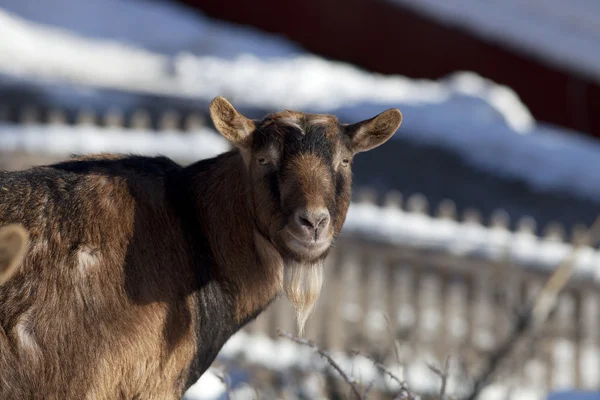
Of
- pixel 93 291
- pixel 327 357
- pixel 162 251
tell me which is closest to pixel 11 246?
pixel 93 291

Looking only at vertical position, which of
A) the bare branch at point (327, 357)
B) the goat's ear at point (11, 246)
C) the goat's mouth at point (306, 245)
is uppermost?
the goat's ear at point (11, 246)

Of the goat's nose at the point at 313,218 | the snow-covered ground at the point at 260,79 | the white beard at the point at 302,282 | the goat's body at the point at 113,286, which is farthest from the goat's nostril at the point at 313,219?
the snow-covered ground at the point at 260,79

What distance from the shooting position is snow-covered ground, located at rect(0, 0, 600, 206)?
16281 millimetres

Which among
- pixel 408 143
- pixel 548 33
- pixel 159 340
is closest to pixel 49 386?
pixel 159 340

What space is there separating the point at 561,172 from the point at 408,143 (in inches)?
95.4

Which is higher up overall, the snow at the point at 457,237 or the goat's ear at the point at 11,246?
the goat's ear at the point at 11,246

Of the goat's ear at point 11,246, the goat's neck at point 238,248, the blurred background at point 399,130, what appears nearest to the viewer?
the goat's ear at point 11,246

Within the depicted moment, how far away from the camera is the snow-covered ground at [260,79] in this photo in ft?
53.4

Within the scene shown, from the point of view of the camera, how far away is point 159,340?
4645mm

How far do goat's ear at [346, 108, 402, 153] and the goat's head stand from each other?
2cm

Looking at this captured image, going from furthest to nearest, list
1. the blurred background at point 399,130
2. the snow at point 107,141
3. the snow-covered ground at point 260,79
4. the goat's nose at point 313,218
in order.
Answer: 1. the snow-covered ground at point 260,79
2. the snow at point 107,141
3. the blurred background at point 399,130
4. the goat's nose at point 313,218

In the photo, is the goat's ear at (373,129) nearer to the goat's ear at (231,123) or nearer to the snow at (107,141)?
the goat's ear at (231,123)

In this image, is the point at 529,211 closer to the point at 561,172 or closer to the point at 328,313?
the point at 561,172

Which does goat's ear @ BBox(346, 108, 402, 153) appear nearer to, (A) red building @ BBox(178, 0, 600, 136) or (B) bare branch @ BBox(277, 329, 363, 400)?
(B) bare branch @ BBox(277, 329, 363, 400)
